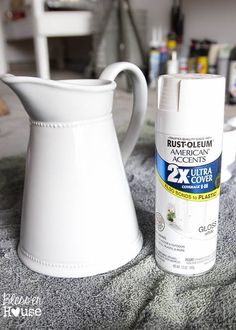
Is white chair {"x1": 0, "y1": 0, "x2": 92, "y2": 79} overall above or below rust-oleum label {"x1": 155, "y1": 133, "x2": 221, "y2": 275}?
above

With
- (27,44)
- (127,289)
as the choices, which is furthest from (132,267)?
(27,44)

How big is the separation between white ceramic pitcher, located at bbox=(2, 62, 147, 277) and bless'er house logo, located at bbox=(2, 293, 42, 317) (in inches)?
1.6

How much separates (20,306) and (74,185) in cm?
13

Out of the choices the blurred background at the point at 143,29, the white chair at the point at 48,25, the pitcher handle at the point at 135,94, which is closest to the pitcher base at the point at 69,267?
the pitcher handle at the point at 135,94

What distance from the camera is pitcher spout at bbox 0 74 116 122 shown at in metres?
0.34

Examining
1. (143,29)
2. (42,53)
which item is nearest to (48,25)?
(42,53)

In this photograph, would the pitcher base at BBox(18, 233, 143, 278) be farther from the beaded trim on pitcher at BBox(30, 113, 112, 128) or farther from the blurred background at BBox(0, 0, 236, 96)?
the blurred background at BBox(0, 0, 236, 96)

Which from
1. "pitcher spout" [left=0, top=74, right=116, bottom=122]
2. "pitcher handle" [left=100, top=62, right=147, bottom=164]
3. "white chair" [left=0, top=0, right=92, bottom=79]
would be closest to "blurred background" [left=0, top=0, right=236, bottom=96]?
"white chair" [left=0, top=0, right=92, bottom=79]

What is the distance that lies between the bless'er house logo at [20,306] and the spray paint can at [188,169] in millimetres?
137

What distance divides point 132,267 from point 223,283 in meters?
0.10

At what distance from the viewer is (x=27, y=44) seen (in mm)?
3078

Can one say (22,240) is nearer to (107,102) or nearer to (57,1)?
(107,102)

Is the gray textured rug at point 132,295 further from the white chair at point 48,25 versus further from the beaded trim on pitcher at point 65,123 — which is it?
the white chair at point 48,25

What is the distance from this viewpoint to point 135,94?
1.46ft
